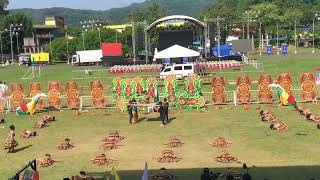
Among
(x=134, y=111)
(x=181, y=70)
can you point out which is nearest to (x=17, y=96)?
(x=134, y=111)

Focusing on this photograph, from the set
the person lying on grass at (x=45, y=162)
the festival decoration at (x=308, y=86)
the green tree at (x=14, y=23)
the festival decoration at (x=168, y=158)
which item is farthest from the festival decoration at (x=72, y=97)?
the green tree at (x=14, y=23)

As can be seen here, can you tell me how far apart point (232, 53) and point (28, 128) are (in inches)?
2392

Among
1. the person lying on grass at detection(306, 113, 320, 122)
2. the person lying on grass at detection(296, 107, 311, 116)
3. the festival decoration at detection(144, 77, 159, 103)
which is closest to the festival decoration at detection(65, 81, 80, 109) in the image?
the festival decoration at detection(144, 77, 159, 103)

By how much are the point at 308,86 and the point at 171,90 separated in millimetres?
8713

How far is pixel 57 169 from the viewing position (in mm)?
18219

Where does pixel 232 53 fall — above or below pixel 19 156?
above

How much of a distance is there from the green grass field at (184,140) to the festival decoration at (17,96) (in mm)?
1539

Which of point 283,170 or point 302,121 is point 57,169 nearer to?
point 283,170

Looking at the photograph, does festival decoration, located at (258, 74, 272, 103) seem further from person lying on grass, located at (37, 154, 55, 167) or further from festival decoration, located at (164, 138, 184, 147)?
person lying on grass, located at (37, 154, 55, 167)

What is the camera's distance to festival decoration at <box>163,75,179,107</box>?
30453 mm

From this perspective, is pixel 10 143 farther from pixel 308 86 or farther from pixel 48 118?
pixel 308 86

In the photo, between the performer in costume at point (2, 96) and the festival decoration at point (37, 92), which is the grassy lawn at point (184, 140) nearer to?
the festival decoration at point (37, 92)

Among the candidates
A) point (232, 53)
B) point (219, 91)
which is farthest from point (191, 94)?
point (232, 53)

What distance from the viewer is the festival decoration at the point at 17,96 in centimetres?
3206
